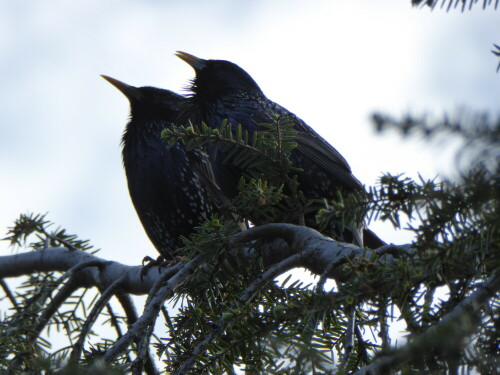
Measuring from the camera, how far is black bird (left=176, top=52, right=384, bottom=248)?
11.8 feet

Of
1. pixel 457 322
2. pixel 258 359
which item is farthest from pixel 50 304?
pixel 457 322

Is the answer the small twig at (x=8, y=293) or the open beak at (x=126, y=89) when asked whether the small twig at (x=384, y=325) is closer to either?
the small twig at (x=8, y=293)

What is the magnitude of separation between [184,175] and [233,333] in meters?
2.60

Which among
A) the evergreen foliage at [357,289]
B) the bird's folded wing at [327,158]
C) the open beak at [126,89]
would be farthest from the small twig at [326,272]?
the open beak at [126,89]

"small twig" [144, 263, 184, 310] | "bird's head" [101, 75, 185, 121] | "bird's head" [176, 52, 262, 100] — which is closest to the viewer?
"small twig" [144, 263, 184, 310]

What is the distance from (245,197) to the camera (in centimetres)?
214

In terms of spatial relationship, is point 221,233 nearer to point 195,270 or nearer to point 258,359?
point 195,270

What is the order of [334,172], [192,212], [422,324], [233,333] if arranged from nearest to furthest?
[422,324]
[233,333]
[334,172]
[192,212]

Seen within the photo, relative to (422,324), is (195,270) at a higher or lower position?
higher

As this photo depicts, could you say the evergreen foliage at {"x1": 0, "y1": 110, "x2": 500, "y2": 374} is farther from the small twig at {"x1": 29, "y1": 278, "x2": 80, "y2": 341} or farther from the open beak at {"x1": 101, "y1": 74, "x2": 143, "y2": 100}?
the open beak at {"x1": 101, "y1": 74, "x2": 143, "y2": 100}

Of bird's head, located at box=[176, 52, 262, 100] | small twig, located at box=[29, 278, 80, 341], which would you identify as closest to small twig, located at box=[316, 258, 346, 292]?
small twig, located at box=[29, 278, 80, 341]

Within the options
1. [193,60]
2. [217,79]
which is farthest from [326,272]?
[193,60]

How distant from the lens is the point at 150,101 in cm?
475

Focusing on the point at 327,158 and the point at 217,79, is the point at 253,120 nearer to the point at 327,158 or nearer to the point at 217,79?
the point at 327,158
